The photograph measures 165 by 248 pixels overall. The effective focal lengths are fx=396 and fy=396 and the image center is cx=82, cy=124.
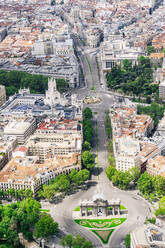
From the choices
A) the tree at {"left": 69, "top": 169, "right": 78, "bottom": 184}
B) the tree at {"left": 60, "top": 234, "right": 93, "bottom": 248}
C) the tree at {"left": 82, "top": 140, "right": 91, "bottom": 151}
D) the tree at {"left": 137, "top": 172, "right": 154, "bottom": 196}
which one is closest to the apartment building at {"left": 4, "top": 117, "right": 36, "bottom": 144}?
the tree at {"left": 82, "top": 140, "right": 91, "bottom": 151}

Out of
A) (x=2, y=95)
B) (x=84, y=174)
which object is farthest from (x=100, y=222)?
(x=2, y=95)

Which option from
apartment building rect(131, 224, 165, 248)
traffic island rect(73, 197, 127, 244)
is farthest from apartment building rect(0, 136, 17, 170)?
apartment building rect(131, 224, 165, 248)

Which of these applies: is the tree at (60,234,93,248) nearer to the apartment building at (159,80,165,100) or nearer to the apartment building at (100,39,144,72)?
the apartment building at (159,80,165,100)

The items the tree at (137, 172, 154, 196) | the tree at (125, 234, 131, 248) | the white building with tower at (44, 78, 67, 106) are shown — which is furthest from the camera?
the white building with tower at (44, 78, 67, 106)

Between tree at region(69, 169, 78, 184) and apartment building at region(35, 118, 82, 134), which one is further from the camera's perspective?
apartment building at region(35, 118, 82, 134)

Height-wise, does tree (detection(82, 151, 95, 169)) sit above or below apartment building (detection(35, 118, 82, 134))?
below

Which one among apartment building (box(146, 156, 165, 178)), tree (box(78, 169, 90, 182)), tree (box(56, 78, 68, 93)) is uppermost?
tree (box(56, 78, 68, 93))

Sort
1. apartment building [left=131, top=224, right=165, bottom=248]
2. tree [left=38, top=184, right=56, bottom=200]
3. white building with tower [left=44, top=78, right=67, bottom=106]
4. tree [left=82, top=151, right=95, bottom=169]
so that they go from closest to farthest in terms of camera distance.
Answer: apartment building [left=131, top=224, right=165, bottom=248] → tree [left=38, top=184, right=56, bottom=200] → tree [left=82, top=151, right=95, bottom=169] → white building with tower [left=44, top=78, right=67, bottom=106]

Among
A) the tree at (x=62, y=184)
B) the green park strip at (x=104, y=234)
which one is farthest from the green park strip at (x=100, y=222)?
the tree at (x=62, y=184)
